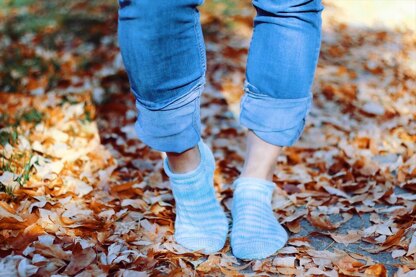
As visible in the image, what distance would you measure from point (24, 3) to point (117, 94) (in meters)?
2.38

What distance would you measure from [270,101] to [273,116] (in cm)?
4

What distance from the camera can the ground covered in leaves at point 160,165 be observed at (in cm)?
150

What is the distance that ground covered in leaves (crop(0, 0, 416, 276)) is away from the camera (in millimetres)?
1503

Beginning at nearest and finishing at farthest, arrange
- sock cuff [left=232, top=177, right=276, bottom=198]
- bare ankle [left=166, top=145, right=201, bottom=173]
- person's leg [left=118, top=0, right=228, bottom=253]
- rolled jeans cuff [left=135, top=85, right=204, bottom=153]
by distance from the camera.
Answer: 1. person's leg [left=118, top=0, right=228, bottom=253]
2. rolled jeans cuff [left=135, top=85, right=204, bottom=153]
3. bare ankle [left=166, top=145, right=201, bottom=173]
4. sock cuff [left=232, top=177, right=276, bottom=198]

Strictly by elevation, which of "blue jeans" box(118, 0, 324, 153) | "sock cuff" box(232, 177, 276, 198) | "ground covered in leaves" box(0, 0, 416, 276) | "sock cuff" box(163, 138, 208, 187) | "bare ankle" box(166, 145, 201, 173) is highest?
"blue jeans" box(118, 0, 324, 153)

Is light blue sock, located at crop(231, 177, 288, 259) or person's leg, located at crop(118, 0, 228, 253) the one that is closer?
person's leg, located at crop(118, 0, 228, 253)

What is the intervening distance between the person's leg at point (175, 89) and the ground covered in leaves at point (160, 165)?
16 cm

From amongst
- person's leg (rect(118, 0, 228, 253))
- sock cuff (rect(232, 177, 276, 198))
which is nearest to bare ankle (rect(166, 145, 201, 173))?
person's leg (rect(118, 0, 228, 253))

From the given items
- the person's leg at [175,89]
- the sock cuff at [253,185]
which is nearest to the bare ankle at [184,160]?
the person's leg at [175,89]

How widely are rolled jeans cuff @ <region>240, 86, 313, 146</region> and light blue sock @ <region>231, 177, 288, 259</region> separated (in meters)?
0.15

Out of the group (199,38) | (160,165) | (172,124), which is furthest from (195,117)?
(160,165)

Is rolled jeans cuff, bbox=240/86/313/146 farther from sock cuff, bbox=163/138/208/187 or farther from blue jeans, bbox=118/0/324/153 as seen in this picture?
sock cuff, bbox=163/138/208/187

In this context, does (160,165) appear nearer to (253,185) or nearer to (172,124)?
(253,185)

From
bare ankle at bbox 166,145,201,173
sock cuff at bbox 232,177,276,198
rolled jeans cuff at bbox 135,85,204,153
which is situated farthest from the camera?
sock cuff at bbox 232,177,276,198
